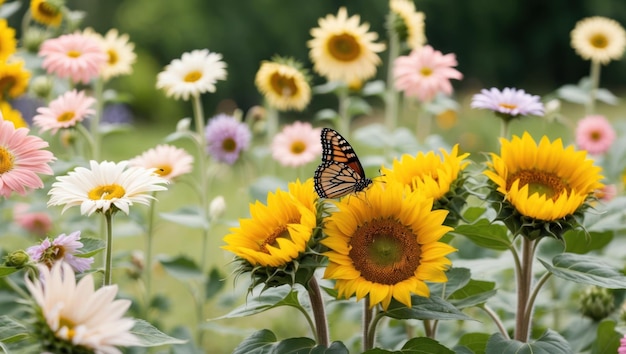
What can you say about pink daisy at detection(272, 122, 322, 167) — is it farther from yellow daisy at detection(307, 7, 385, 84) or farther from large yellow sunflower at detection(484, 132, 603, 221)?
large yellow sunflower at detection(484, 132, 603, 221)

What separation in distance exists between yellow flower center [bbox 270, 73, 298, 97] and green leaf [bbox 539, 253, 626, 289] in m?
0.84

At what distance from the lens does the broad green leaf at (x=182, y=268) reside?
153 cm

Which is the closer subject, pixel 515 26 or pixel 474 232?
pixel 474 232

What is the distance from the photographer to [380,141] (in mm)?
1763

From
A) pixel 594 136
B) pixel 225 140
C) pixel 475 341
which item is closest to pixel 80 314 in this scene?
pixel 475 341

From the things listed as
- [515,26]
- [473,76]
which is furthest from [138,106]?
[515,26]

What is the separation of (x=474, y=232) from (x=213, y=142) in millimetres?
757

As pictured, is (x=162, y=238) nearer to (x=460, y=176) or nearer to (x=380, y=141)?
(x=380, y=141)

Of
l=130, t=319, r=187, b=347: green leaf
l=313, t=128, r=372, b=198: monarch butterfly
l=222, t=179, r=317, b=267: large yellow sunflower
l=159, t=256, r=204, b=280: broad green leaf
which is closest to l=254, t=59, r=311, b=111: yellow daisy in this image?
l=159, t=256, r=204, b=280: broad green leaf

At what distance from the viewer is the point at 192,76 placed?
58.9 inches

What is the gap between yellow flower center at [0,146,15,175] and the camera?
970 mm

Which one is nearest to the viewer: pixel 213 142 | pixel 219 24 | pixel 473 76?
pixel 213 142

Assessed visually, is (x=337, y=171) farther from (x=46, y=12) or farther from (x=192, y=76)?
(x=46, y=12)

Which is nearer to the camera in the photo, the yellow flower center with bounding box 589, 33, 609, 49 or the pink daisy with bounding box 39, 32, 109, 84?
the pink daisy with bounding box 39, 32, 109, 84
